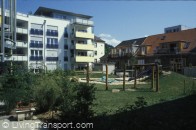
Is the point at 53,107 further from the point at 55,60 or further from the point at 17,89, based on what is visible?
the point at 55,60

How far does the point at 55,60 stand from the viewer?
53969 millimetres

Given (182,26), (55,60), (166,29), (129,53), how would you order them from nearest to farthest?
1. (55,60)
2. (129,53)
3. (182,26)
4. (166,29)

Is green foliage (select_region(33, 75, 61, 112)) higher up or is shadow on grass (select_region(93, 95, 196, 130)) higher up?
green foliage (select_region(33, 75, 61, 112))

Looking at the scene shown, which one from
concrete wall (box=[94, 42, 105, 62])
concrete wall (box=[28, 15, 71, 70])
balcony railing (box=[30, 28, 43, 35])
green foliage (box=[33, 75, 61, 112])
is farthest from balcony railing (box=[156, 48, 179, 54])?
green foliage (box=[33, 75, 61, 112])

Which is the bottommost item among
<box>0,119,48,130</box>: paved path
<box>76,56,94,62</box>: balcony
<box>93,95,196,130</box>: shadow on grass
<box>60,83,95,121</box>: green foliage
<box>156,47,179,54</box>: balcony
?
<box>0,119,48,130</box>: paved path

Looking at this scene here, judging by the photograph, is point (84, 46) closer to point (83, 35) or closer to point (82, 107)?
point (83, 35)

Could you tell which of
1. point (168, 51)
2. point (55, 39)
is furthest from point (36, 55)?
point (168, 51)

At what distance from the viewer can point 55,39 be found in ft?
179

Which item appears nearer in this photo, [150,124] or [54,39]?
[150,124]

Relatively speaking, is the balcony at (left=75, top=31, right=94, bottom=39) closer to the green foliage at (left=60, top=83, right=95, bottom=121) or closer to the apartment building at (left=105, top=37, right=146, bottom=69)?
the apartment building at (left=105, top=37, right=146, bottom=69)

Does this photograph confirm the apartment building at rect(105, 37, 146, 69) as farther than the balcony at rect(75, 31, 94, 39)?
Yes

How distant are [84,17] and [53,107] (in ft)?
182

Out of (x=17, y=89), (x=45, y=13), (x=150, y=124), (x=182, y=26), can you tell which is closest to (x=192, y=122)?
(x=150, y=124)

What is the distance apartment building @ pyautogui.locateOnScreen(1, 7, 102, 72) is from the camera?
1943 inches
